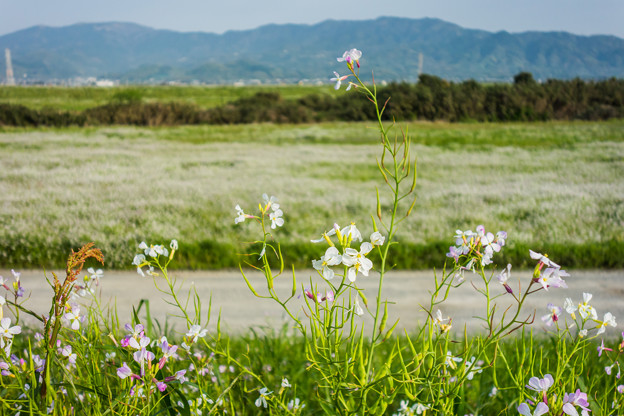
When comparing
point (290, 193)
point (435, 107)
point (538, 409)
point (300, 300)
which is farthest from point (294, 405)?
point (435, 107)

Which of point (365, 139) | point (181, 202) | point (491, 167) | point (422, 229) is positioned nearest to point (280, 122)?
point (365, 139)

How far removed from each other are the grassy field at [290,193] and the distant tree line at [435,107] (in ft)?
23.5

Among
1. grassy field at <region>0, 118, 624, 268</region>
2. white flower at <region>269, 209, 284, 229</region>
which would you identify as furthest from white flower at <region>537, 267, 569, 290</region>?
grassy field at <region>0, 118, 624, 268</region>

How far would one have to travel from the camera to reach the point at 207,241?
20.6ft

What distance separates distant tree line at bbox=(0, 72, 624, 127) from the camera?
27.8 meters

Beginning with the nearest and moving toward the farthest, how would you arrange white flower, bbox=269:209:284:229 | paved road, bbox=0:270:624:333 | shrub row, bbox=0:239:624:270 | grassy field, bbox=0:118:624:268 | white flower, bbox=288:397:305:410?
white flower, bbox=269:209:284:229 → white flower, bbox=288:397:305:410 → paved road, bbox=0:270:624:333 → shrub row, bbox=0:239:624:270 → grassy field, bbox=0:118:624:268

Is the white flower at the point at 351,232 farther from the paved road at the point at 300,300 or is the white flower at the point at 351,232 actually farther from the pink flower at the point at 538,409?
the paved road at the point at 300,300

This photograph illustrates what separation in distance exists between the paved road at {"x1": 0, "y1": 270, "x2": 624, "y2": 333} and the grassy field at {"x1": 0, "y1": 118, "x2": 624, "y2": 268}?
383 millimetres

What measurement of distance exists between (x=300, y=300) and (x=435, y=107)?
88.6ft

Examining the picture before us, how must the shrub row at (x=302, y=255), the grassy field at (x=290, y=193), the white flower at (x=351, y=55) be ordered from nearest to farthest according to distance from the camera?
the white flower at (x=351, y=55)
the shrub row at (x=302, y=255)
the grassy field at (x=290, y=193)

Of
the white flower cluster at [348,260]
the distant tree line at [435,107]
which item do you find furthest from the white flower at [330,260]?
the distant tree line at [435,107]

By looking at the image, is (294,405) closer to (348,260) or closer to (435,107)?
(348,260)

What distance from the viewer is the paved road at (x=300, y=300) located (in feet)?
14.5

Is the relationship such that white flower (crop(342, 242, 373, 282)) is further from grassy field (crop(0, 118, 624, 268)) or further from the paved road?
the paved road
